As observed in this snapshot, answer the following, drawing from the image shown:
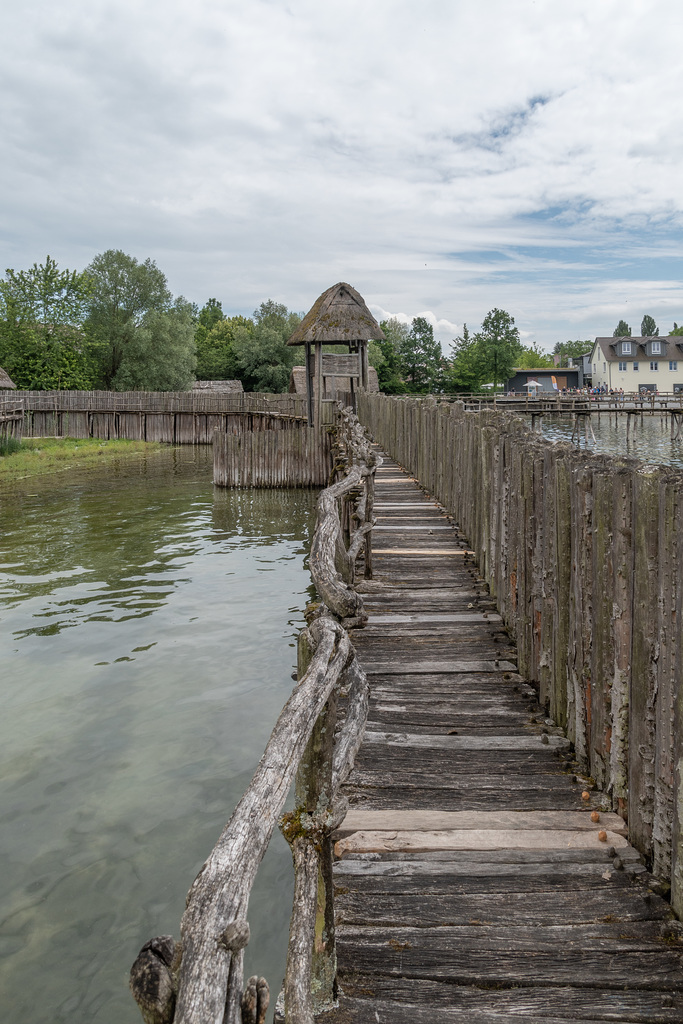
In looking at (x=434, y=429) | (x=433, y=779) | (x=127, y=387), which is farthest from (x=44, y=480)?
(x=127, y=387)

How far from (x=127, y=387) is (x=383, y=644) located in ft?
200

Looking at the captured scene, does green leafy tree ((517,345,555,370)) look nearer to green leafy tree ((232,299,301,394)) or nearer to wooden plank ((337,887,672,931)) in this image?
green leafy tree ((232,299,301,394))

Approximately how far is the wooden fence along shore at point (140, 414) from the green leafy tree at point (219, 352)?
26054mm

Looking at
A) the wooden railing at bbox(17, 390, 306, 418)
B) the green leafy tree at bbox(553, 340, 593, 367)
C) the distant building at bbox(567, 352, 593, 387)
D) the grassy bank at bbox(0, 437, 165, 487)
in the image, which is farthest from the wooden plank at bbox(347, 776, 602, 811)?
the green leafy tree at bbox(553, 340, 593, 367)

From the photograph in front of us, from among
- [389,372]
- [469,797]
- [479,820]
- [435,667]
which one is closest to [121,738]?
[435,667]

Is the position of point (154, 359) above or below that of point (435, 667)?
above

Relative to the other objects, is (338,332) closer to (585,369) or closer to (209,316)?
(585,369)

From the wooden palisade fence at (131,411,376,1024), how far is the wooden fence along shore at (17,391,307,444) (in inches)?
1775

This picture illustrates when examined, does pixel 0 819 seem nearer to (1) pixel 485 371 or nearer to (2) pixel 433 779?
(2) pixel 433 779

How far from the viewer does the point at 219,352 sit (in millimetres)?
90812

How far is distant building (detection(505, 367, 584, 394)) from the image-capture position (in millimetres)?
104750

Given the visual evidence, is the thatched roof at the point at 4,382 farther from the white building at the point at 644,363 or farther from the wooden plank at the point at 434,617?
the white building at the point at 644,363

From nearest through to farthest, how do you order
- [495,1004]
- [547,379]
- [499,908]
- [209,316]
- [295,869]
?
[495,1004] → [295,869] → [499,908] → [547,379] → [209,316]

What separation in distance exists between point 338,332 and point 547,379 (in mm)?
85681
